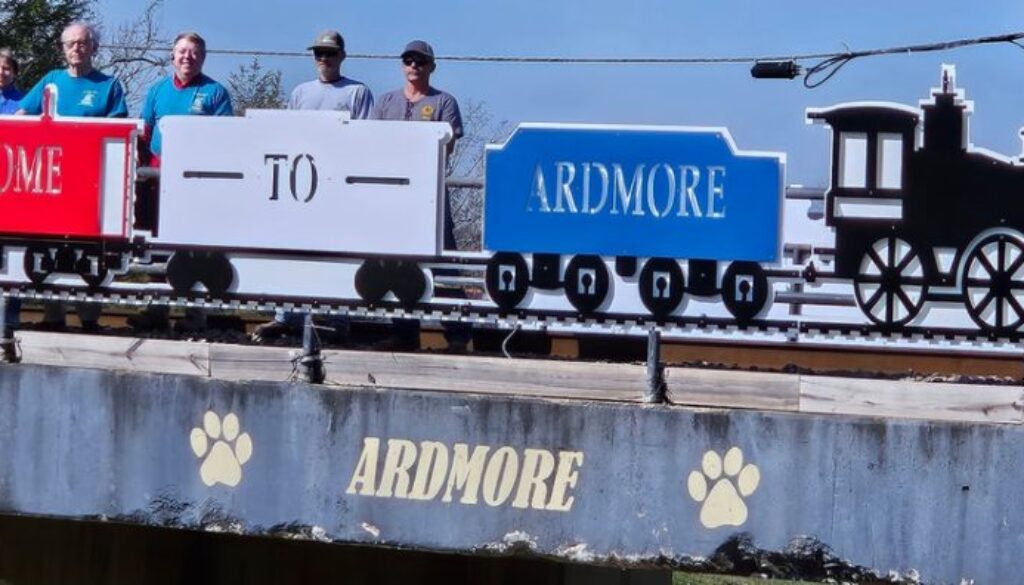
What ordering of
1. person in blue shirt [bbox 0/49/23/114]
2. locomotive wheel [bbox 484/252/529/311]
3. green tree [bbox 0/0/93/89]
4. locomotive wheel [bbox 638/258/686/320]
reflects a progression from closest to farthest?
locomotive wheel [bbox 638/258/686/320]
locomotive wheel [bbox 484/252/529/311]
person in blue shirt [bbox 0/49/23/114]
green tree [bbox 0/0/93/89]

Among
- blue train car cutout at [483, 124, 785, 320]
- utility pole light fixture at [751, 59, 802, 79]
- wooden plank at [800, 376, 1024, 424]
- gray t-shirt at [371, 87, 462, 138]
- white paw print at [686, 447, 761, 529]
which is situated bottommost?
white paw print at [686, 447, 761, 529]

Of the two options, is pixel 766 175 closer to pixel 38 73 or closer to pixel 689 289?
pixel 689 289

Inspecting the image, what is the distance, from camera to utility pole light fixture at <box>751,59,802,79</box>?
14.6 m

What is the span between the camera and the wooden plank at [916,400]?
289 inches

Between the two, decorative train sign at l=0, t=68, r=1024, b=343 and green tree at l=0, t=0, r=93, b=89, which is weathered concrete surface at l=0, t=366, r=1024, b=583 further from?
green tree at l=0, t=0, r=93, b=89

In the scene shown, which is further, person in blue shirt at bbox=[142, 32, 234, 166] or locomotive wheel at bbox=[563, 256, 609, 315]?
person in blue shirt at bbox=[142, 32, 234, 166]

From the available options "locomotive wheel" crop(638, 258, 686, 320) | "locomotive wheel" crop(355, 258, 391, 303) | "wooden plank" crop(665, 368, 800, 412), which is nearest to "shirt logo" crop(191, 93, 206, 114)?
"locomotive wheel" crop(355, 258, 391, 303)

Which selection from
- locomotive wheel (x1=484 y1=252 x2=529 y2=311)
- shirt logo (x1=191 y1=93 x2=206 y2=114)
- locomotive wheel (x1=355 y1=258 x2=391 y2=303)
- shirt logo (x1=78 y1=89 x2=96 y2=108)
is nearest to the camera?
locomotive wheel (x1=484 y1=252 x2=529 y2=311)

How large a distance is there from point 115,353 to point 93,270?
506 mm

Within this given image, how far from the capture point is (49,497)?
855cm

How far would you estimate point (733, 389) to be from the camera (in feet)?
25.1

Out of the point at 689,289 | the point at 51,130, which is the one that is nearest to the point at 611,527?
the point at 689,289

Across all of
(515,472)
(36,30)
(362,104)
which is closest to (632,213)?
(515,472)

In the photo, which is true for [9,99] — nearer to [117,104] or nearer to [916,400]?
[117,104]
